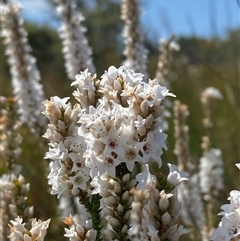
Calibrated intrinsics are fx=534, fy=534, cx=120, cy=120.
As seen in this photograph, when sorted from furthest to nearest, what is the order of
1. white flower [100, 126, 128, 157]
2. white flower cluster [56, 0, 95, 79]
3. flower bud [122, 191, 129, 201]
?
white flower cluster [56, 0, 95, 79], flower bud [122, 191, 129, 201], white flower [100, 126, 128, 157]

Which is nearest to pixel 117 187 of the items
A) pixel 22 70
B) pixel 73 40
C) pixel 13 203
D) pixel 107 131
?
pixel 107 131

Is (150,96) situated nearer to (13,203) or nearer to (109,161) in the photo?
(109,161)

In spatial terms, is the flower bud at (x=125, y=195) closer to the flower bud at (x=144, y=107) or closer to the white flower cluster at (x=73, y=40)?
the flower bud at (x=144, y=107)

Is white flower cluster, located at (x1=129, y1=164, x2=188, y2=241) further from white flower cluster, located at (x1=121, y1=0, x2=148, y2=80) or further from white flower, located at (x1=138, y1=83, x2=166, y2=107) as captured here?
white flower cluster, located at (x1=121, y1=0, x2=148, y2=80)

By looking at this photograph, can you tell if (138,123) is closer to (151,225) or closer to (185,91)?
(151,225)

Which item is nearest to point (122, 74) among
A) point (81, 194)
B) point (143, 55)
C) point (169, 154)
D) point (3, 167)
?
point (81, 194)

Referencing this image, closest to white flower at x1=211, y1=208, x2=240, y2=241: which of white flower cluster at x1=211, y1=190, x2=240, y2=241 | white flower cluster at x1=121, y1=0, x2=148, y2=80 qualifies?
white flower cluster at x1=211, y1=190, x2=240, y2=241

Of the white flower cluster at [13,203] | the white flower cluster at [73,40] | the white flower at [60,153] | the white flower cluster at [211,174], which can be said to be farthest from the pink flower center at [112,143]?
the white flower cluster at [211,174]
